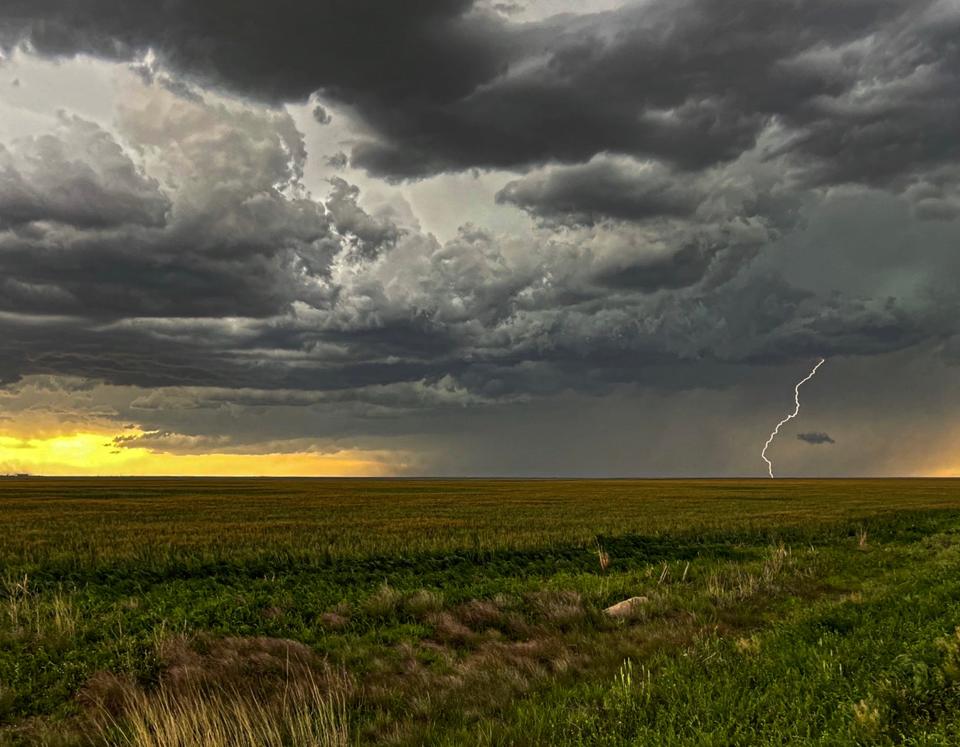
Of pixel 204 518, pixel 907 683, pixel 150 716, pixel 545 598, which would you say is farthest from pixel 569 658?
pixel 204 518

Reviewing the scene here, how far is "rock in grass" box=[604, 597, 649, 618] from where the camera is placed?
17.2m

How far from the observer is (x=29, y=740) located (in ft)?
32.9

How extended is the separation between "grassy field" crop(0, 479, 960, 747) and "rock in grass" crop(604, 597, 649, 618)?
240 millimetres

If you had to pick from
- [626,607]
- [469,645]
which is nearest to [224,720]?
[469,645]

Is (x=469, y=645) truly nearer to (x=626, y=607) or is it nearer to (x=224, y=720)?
(x=626, y=607)

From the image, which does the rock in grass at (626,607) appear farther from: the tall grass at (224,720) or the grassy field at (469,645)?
the tall grass at (224,720)

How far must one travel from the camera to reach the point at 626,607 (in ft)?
57.6

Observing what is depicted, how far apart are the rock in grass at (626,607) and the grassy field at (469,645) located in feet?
0.79

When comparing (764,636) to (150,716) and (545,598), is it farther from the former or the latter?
(150,716)

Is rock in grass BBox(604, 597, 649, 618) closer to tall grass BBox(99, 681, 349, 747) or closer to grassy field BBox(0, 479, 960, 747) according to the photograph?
grassy field BBox(0, 479, 960, 747)

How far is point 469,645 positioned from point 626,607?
475 cm

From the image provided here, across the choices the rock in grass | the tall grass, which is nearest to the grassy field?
the tall grass

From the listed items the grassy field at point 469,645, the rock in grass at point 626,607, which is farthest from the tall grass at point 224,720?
the rock in grass at point 626,607

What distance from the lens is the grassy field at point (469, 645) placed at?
867 centimetres
